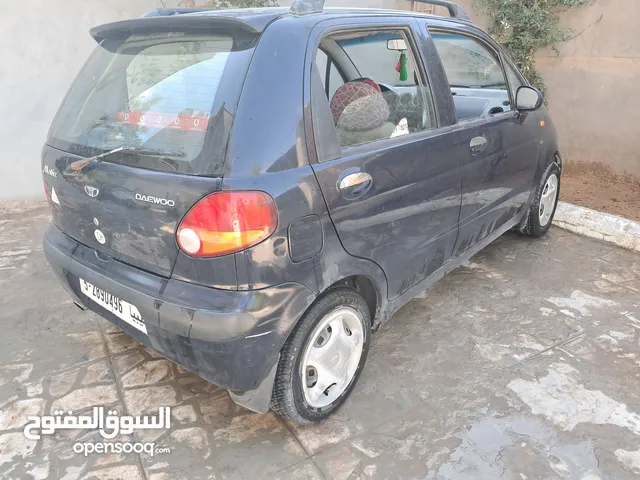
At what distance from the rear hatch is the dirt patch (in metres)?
4.46

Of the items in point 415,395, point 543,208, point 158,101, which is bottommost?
point 415,395

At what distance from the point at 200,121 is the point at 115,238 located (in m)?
0.64

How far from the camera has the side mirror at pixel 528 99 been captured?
3.51 meters

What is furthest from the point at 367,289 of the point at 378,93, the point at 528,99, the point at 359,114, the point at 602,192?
the point at 602,192

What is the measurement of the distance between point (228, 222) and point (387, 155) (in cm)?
89

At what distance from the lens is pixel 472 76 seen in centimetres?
393

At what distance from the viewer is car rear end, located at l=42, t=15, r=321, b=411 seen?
185cm

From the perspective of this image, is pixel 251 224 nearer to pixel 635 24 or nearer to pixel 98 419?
pixel 98 419

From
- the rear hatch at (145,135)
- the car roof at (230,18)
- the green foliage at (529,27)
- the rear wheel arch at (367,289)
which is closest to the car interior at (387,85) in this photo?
the car roof at (230,18)

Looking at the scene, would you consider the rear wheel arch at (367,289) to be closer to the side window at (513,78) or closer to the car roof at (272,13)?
the car roof at (272,13)

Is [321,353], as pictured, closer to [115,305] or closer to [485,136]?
[115,305]

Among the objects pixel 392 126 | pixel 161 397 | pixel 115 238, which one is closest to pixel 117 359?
pixel 161 397

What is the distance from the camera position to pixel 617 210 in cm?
506

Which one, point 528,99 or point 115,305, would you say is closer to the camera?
point 115,305
